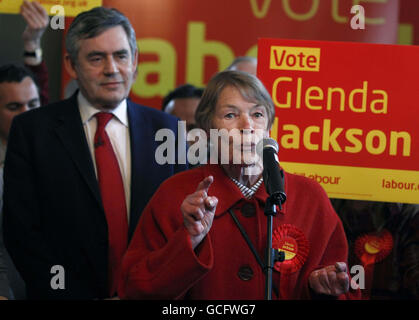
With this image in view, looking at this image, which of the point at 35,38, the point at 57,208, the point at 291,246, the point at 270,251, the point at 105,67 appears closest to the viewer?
the point at 270,251

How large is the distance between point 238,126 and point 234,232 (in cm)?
37

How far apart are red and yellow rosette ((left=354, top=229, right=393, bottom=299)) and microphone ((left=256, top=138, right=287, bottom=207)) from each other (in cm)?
93

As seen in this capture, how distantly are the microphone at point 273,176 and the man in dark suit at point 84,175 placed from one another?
84 cm

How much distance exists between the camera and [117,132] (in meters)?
2.78

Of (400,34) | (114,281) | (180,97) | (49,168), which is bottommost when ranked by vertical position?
(114,281)

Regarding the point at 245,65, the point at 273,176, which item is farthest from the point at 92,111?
the point at 245,65

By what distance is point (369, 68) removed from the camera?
284cm

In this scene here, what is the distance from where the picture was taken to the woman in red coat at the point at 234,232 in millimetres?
2125

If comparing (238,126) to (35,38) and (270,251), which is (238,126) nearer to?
(270,251)

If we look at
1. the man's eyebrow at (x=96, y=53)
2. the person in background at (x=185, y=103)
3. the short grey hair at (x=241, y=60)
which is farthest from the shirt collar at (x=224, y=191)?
the short grey hair at (x=241, y=60)

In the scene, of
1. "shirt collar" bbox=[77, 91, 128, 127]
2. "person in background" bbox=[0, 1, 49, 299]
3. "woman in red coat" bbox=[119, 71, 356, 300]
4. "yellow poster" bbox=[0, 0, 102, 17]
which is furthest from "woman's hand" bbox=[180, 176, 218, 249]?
"person in background" bbox=[0, 1, 49, 299]

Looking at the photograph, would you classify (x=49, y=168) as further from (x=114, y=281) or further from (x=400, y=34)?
(x=400, y=34)
